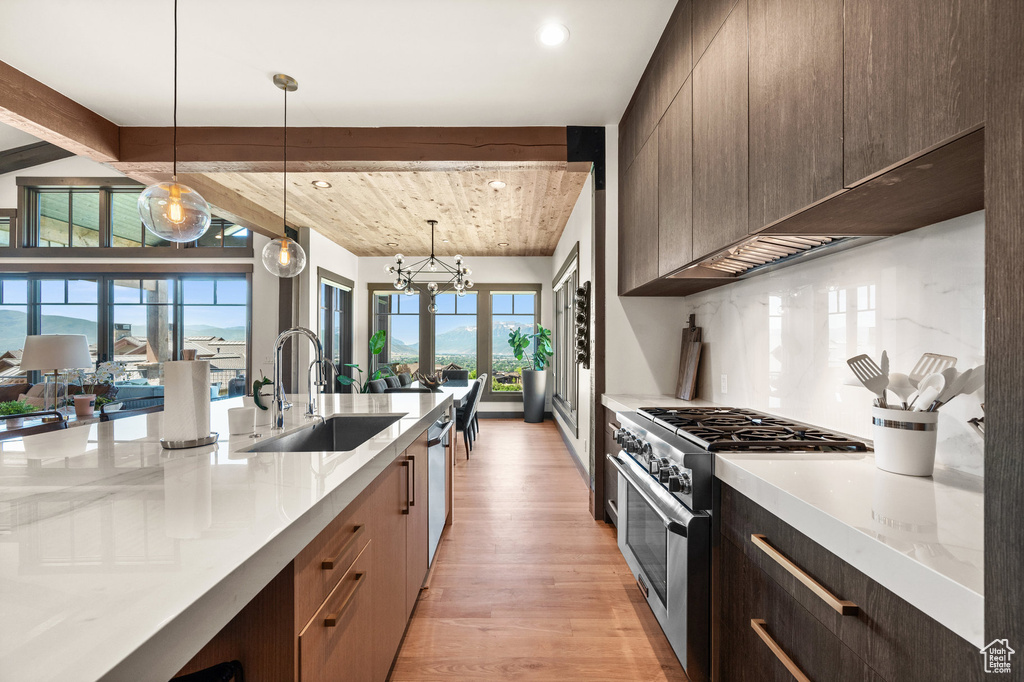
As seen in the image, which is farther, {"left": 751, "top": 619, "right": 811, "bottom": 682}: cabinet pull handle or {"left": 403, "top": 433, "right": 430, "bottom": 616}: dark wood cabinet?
{"left": 403, "top": 433, "right": 430, "bottom": 616}: dark wood cabinet

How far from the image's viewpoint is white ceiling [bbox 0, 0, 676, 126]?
86.8 inches

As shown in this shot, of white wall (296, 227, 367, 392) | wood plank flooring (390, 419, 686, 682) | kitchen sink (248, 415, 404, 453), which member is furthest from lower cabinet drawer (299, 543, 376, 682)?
white wall (296, 227, 367, 392)

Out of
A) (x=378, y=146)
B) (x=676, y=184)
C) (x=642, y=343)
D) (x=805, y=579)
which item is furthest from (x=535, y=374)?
(x=805, y=579)

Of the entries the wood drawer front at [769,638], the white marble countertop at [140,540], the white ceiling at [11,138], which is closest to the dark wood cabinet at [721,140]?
the wood drawer front at [769,638]

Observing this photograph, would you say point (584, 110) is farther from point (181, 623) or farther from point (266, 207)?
Answer: point (266, 207)

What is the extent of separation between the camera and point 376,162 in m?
3.33

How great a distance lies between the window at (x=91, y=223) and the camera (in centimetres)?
638

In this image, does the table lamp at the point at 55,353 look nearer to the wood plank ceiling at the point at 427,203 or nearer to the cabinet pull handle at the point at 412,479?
the wood plank ceiling at the point at 427,203

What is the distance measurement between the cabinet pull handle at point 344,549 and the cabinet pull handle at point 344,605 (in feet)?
0.33

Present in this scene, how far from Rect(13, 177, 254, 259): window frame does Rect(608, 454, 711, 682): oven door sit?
21.5 feet

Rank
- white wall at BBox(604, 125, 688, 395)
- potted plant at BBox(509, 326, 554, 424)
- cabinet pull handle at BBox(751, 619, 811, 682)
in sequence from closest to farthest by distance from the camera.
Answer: cabinet pull handle at BBox(751, 619, 811, 682)
white wall at BBox(604, 125, 688, 395)
potted plant at BBox(509, 326, 554, 424)

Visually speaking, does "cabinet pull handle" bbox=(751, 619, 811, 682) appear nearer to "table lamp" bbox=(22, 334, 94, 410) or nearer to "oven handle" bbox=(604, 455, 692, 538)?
"oven handle" bbox=(604, 455, 692, 538)

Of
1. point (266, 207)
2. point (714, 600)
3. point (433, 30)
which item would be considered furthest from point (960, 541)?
point (266, 207)

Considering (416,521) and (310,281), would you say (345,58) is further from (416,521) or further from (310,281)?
(310,281)
